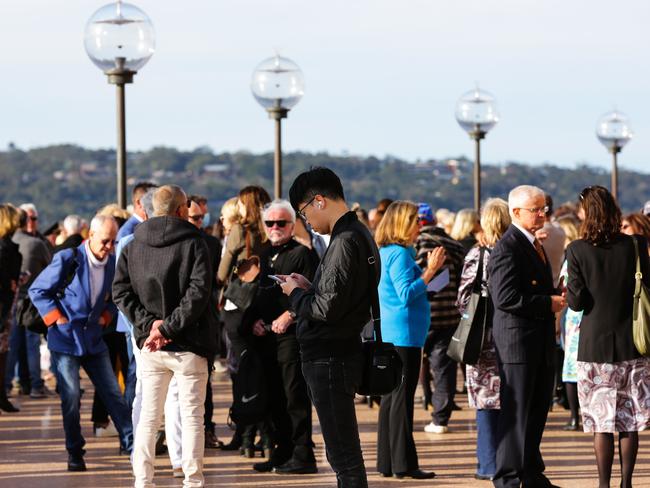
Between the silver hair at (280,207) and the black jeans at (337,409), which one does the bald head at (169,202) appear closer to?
the silver hair at (280,207)

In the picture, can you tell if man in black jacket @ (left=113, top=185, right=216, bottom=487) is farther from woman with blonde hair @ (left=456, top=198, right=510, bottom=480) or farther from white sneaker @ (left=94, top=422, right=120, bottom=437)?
white sneaker @ (left=94, top=422, right=120, bottom=437)

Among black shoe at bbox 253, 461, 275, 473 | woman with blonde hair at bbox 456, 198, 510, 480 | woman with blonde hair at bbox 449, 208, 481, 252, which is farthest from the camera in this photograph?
woman with blonde hair at bbox 449, 208, 481, 252

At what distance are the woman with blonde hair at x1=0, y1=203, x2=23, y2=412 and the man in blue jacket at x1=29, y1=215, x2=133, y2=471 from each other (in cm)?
326

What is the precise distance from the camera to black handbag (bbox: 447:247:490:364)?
29.4 ft

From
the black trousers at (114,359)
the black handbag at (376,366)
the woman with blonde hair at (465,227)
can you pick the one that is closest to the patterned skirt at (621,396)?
the black handbag at (376,366)

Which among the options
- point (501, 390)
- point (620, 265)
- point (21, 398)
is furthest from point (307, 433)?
point (21, 398)

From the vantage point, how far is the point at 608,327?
816cm

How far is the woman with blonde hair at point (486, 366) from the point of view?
29.9 ft

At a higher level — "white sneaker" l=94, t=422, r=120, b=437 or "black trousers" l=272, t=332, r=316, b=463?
"black trousers" l=272, t=332, r=316, b=463

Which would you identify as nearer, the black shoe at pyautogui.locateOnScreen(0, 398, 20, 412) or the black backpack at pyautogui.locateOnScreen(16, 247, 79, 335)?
the black backpack at pyautogui.locateOnScreen(16, 247, 79, 335)

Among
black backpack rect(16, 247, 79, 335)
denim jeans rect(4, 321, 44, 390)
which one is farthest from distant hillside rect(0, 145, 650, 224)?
black backpack rect(16, 247, 79, 335)

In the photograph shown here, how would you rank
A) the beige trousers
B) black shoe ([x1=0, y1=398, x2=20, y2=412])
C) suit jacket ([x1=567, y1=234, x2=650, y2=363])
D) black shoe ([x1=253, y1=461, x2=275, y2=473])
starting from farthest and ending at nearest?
black shoe ([x1=0, y1=398, x2=20, y2=412]) < black shoe ([x1=253, y1=461, x2=275, y2=473]) < the beige trousers < suit jacket ([x1=567, y1=234, x2=650, y2=363])

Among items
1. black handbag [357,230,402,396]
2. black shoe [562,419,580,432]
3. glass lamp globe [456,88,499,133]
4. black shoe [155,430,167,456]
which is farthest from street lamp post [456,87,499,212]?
black handbag [357,230,402,396]

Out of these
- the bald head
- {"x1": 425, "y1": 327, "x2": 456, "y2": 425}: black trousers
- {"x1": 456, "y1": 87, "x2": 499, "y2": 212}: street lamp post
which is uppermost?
{"x1": 456, "y1": 87, "x2": 499, "y2": 212}: street lamp post
